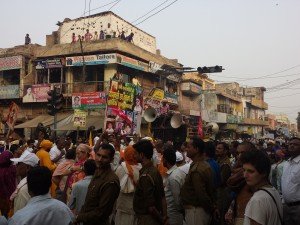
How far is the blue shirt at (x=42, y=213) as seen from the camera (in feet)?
9.45

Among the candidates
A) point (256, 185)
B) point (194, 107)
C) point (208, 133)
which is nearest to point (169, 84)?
point (194, 107)

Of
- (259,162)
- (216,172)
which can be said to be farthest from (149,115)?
(259,162)

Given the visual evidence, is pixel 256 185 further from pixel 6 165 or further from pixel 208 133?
pixel 208 133

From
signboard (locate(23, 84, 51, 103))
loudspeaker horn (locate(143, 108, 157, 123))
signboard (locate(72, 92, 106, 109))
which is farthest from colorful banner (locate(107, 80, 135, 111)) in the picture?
signboard (locate(23, 84, 51, 103))

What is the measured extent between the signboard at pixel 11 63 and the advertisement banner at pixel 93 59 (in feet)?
13.6

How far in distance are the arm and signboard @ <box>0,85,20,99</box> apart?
24417 millimetres

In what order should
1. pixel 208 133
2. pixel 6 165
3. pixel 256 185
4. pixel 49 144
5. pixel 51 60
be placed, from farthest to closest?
pixel 51 60
pixel 208 133
pixel 49 144
pixel 6 165
pixel 256 185

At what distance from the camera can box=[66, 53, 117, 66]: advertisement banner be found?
2383cm

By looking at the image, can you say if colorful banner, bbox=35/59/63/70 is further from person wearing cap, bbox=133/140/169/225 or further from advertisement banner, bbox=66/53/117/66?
person wearing cap, bbox=133/140/169/225

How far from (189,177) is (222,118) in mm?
39204

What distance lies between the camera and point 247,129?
182 feet

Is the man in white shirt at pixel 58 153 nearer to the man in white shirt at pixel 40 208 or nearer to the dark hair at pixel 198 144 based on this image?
the dark hair at pixel 198 144

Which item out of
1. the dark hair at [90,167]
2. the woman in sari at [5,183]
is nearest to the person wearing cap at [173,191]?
the dark hair at [90,167]

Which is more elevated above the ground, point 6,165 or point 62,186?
point 6,165
